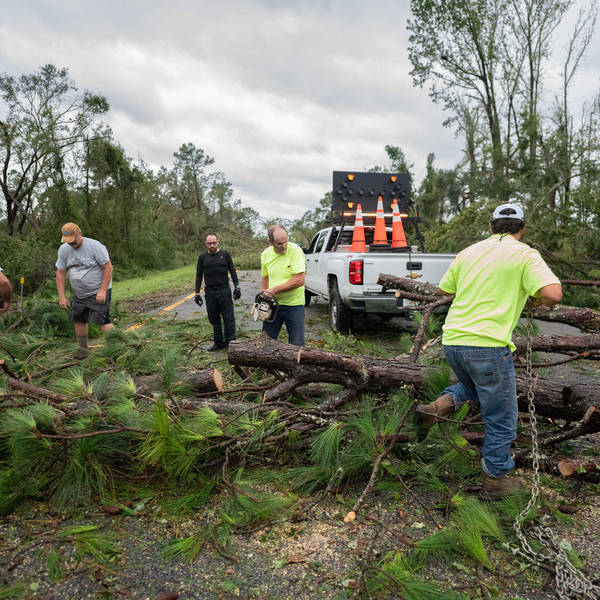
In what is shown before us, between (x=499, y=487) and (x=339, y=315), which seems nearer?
(x=499, y=487)

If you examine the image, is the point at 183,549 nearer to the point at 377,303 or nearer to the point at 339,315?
the point at 377,303

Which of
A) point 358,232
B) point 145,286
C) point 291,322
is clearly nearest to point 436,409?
point 291,322

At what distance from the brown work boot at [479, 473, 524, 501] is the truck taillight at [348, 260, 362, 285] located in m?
4.61

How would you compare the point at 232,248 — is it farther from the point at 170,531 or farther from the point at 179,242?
the point at 170,531

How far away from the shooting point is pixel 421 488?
304 centimetres

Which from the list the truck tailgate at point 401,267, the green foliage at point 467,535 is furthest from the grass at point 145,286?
the green foliage at point 467,535

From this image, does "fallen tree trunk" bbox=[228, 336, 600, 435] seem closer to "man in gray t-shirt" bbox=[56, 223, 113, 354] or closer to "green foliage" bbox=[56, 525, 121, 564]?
"green foliage" bbox=[56, 525, 121, 564]

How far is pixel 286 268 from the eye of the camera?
17.2 ft

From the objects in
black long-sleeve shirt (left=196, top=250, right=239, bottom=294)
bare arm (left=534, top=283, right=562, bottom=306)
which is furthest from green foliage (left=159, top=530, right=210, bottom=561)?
black long-sleeve shirt (left=196, top=250, right=239, bottom=294)

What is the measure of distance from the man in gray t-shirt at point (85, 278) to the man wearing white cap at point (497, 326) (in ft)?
14.8

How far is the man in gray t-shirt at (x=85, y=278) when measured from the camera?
229 inches

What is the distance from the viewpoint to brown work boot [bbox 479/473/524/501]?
2.78m

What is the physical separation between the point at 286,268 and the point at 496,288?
283 cm

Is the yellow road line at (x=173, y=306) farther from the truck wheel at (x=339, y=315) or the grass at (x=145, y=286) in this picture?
the truck wheel at (x=339, y=315)
